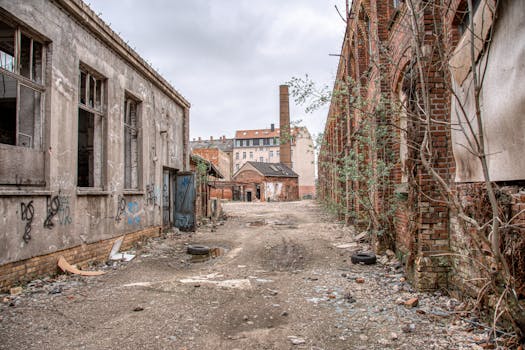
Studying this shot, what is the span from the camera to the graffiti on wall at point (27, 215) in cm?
540

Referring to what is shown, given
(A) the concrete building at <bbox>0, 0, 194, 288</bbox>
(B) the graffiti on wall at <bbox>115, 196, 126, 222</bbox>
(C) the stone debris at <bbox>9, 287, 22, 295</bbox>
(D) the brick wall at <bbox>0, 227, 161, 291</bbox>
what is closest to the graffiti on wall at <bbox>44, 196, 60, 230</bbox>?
(A) the concrete building at <bbox>0, 0, 194, 288</bbox>

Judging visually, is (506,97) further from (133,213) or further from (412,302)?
(133,213)

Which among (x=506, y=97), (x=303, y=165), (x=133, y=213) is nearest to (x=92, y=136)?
(x=133, y=213)

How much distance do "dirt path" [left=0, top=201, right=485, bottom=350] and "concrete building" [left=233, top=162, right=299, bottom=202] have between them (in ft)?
124

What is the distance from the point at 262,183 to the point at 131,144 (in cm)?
3683

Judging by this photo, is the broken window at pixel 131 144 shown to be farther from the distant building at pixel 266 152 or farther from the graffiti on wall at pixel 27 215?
the distant building at pixel 266 152

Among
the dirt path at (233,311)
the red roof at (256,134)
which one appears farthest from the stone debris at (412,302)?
the red roof at (256,134)

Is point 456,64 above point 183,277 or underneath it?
above

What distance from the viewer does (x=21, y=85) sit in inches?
224

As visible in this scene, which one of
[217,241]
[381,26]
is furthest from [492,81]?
[217,241]

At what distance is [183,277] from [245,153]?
63.6 meters

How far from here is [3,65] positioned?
5.42 m

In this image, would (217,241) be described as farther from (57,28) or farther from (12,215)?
(57,28)

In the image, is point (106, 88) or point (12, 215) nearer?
point (12, 215)
